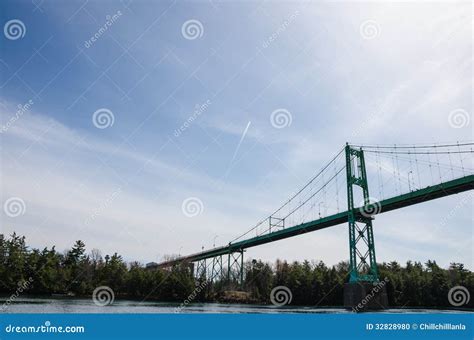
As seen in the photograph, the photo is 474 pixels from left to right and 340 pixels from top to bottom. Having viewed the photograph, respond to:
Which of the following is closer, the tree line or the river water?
the river water

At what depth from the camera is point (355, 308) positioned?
123 feet

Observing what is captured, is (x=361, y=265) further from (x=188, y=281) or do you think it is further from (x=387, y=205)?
(x=188, y=281)

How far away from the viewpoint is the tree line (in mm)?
58781

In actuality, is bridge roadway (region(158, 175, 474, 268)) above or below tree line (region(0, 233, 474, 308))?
above

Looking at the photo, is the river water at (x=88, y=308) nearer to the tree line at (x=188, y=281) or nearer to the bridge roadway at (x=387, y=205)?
the bridge roadway at (x=387, y=205)

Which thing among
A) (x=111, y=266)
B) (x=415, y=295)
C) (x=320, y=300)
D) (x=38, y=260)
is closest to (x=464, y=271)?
(x=415, y=295)

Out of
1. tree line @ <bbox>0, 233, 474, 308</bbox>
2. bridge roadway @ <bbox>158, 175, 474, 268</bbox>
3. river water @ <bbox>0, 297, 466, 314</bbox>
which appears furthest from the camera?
tree line @ <bbox>0, 233, 474, 308</bbox>

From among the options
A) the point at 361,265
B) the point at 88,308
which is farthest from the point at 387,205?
the point at 88,308

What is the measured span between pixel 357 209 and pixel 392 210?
3.92 meters

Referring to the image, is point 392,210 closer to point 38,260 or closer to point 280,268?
point 280,268

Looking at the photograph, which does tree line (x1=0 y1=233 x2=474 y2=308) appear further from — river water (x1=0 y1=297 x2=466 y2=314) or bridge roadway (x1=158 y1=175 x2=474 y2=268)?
river water (x1=0 y1=297 x2=466 y2=314)

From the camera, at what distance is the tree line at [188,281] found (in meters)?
58.8

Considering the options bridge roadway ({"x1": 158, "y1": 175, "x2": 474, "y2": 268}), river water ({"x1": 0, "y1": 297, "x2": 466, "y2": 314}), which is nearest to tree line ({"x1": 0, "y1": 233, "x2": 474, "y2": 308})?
bridge roadway ({"x1": 158, "y1": 175, "x2": 474, "y2": 268})

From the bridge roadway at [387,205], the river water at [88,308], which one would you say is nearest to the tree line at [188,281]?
the bridge roadway at [387,205]
